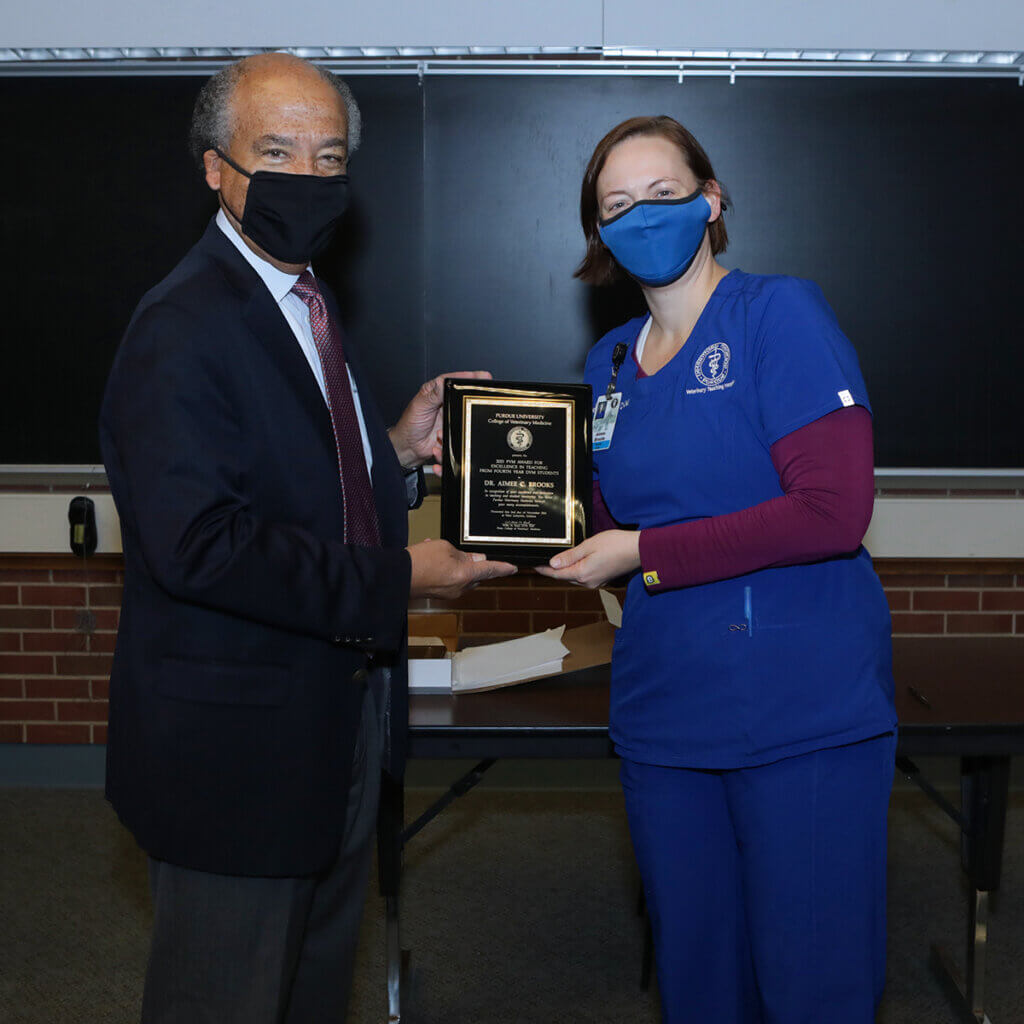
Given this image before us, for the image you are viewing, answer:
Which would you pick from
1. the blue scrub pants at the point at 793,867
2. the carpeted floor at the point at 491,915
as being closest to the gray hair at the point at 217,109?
the blue scrub pants at the point at 793,867

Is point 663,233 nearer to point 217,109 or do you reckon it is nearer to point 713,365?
point 713,365

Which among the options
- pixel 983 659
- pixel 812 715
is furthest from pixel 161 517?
pixel 983 659

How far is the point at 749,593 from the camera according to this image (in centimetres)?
157

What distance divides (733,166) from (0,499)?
8.36 ft

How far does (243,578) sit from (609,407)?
75cm

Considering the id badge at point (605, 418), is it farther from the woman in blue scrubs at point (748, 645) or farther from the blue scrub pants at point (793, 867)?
the blue scrub pants at point (793, 867)

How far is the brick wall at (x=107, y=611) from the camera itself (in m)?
3.51

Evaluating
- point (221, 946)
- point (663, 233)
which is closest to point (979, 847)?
point (663, 233)

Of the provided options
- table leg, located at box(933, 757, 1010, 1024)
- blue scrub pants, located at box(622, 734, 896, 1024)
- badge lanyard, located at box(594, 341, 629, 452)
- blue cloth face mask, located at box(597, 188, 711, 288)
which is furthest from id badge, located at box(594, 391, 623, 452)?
table leg, located at box(933, 757, 1010, 1024)

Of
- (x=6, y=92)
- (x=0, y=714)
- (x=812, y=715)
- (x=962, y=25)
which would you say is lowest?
(x=0, y=714)

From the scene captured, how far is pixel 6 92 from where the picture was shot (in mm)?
3109

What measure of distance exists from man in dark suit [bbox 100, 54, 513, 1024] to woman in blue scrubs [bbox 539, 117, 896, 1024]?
0.44 meters

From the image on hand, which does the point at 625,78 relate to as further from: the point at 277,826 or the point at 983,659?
→ the point at 277,826

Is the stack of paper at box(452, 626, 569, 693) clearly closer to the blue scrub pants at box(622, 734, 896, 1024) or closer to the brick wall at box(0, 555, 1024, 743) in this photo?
the blue scrub pants at box(622, 734, 896, 1024)
